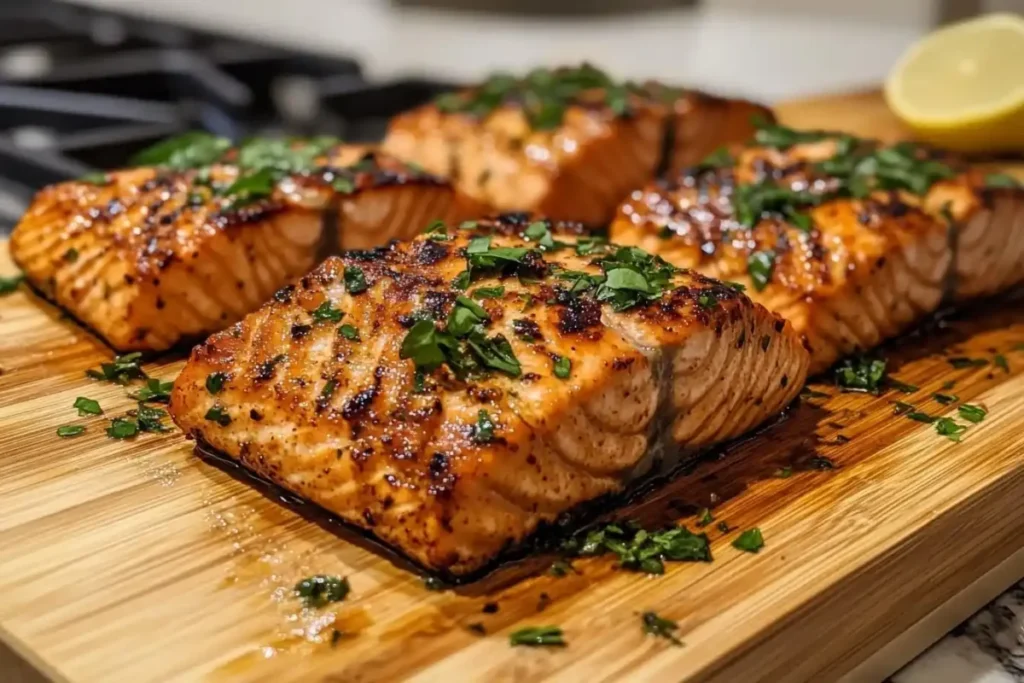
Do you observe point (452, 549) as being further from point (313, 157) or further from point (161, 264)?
point (313, 157)

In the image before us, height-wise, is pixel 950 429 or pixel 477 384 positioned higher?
pixel 477 384

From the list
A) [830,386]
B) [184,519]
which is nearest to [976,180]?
[830,386]

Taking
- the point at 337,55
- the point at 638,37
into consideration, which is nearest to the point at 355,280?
the point at 337,55

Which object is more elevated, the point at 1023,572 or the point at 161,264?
the point at 161,264

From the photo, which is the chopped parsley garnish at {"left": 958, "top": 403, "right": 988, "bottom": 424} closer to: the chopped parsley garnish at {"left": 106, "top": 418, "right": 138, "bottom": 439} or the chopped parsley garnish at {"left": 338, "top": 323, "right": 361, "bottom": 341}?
the chopped parsley garnish at {"left": 338, "top": 323, "right": 361, "bottom": 341}

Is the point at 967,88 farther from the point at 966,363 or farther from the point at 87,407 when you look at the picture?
the point at 87,407

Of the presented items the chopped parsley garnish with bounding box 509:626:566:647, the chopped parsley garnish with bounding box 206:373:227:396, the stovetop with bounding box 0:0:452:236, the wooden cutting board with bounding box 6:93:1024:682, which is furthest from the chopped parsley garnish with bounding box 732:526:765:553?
the stovetop with bounding box 0:0:452:236
